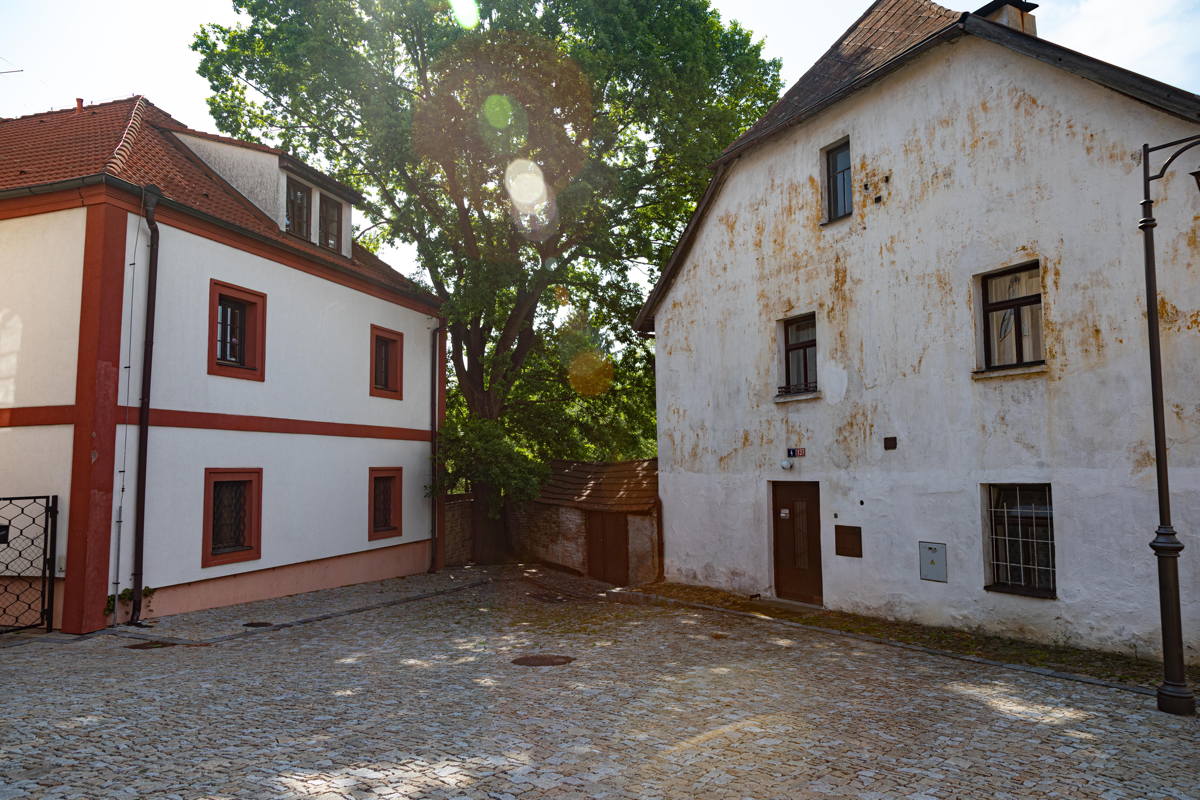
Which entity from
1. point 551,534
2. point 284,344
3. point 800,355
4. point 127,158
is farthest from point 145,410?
point 551,534

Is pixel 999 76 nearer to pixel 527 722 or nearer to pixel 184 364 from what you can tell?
pixel 527 722

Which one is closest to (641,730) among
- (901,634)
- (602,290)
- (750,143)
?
(901,634)

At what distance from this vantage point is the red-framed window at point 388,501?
773 inches

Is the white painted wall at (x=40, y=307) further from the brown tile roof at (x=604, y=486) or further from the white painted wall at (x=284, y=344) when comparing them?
the brown tile roof at (x=604, y=486)

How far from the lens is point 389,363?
66.8ft

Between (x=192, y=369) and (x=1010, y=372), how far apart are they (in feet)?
42.3

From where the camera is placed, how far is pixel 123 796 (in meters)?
5.37

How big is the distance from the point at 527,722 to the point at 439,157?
52.7 ft

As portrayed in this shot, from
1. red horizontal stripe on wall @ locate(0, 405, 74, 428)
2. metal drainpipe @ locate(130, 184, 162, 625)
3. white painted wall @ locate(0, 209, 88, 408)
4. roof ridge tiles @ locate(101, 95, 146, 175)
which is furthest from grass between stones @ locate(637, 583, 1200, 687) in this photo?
roof ridge tiles @ locate(101, 95, 146, 175)

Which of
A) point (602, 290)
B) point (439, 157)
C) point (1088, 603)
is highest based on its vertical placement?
point (439, 157)

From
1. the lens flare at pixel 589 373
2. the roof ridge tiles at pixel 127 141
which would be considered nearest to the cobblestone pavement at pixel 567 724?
the roof ridge tiles at pixel 127 141

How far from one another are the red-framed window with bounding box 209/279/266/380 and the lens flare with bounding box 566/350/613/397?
35.7 ft

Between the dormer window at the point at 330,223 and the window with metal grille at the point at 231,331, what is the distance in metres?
3.61

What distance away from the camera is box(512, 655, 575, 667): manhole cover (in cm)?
988
